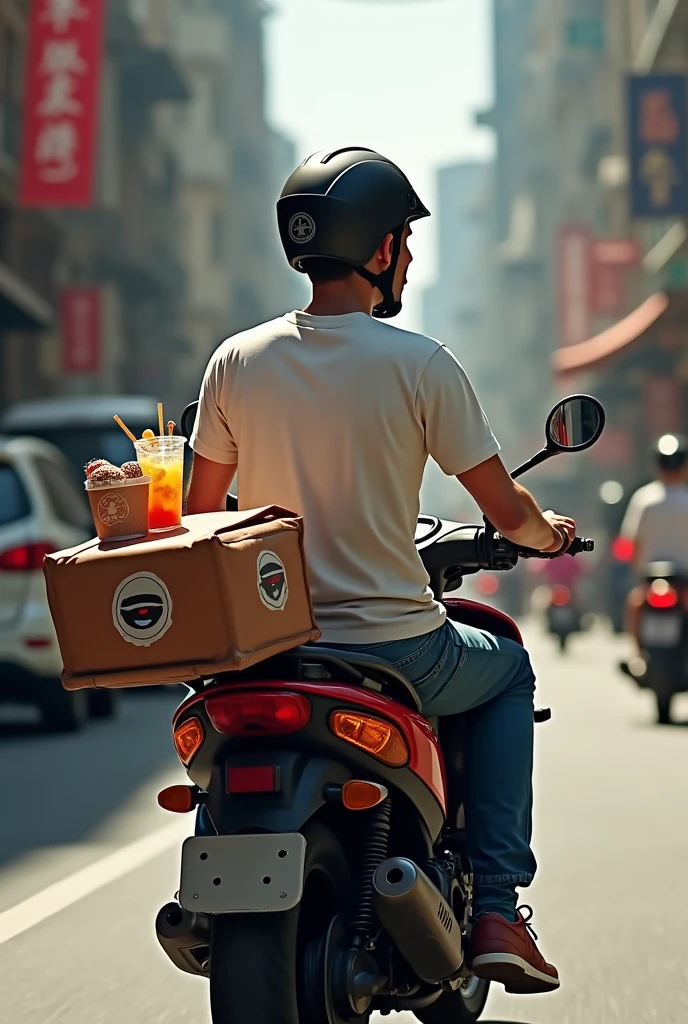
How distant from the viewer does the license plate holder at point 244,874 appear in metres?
3.48

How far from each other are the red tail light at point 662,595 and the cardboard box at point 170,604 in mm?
9628

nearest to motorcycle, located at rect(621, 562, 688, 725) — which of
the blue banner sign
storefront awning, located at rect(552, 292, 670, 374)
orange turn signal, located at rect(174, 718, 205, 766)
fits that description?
orange turn signal, located at rect(174, 718, 205, 766)

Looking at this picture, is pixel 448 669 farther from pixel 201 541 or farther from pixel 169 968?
pixel 169 968

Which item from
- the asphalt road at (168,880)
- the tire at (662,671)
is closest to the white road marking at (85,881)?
the asphalt road at (168,880)

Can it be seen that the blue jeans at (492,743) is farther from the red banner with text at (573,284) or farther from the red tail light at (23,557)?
the red banner with text at (573,284)

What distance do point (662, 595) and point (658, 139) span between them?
821 inches

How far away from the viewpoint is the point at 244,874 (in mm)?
3516

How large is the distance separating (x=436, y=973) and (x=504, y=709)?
0.69 metres

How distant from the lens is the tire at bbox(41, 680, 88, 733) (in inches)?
511

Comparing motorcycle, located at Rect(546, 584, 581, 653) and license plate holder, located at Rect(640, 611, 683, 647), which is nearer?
license plate holder, located at Rect(640, 611, 683, 647)

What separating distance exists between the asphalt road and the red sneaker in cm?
72

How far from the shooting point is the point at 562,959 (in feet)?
18.5

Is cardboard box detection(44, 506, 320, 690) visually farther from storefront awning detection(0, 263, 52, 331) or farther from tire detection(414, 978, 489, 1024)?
storefront awning detection(0, 263, 52, 331)

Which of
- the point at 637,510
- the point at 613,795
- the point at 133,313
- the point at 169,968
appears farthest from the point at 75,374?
the point at 169,968
